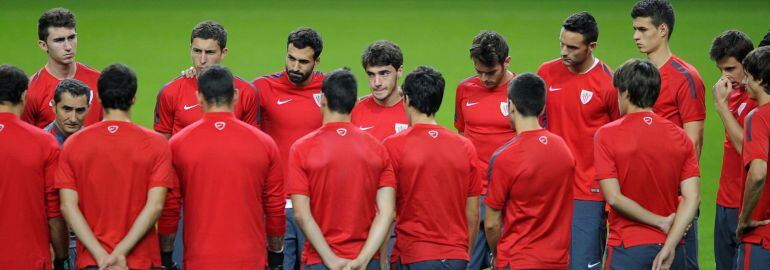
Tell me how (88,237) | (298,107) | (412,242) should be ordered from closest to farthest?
(88,237)
(412,242)
(298,107)

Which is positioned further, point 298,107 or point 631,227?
point 298,107

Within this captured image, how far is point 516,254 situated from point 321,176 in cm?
120

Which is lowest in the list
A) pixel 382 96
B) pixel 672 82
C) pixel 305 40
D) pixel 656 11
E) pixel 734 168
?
pixel 734 168

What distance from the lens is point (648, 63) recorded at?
6.02 m

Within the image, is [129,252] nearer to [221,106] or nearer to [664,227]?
[221,106]

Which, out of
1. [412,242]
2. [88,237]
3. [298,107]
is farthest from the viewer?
[298,107]

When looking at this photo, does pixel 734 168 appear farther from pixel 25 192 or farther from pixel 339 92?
pixel 25 192

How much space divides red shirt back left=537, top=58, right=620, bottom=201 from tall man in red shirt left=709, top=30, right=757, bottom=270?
77 cm

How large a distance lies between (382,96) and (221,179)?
1.83m

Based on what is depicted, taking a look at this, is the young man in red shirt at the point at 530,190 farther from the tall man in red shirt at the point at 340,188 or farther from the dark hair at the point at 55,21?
the dark hair at the point at 55,21

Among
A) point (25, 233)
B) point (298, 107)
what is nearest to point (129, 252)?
point (25, 233)

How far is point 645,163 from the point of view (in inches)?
232

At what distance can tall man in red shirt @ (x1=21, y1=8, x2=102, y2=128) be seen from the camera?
748 centimetres

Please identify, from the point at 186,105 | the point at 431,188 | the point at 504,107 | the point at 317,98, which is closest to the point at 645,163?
the point at 431,188
